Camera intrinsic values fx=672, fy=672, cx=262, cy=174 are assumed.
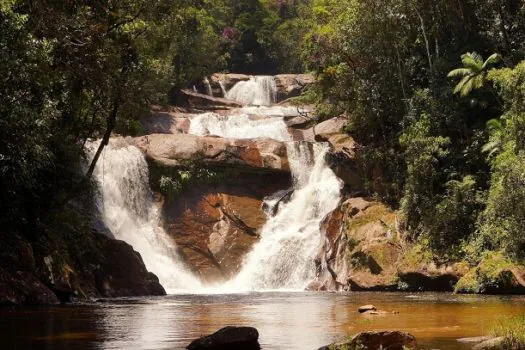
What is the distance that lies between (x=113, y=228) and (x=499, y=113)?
70.5 ft

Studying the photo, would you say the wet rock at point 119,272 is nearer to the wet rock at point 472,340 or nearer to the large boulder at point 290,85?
the wet rock at point 472,340

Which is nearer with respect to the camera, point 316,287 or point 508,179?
point 508,179

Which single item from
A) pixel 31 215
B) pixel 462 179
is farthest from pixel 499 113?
pixel 31 215

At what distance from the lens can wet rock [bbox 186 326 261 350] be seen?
1012cm

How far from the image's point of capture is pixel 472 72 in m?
33.6

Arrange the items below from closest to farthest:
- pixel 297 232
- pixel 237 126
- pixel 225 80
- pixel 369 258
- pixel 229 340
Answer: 1. pixel 229 340
2. pixel 369 258
3. pixel 297 232
4. pixel 237 126
5. pixel 225 80

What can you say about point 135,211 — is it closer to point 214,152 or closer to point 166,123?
point 214,152

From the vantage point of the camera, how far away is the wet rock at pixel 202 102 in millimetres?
56438

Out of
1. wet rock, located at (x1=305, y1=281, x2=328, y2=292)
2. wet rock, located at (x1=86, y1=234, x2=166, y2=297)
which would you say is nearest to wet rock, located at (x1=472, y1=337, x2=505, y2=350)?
wet rock, located at (x1=86, y1=234, x2=166, y2=297)

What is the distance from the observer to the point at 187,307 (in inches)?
827

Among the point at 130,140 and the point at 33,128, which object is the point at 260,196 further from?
the point at 33,128

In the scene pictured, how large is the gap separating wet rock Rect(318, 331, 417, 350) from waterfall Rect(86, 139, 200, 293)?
25947mm

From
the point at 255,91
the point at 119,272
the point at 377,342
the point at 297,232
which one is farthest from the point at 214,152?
the point at 377,342

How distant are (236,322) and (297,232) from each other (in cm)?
2226
